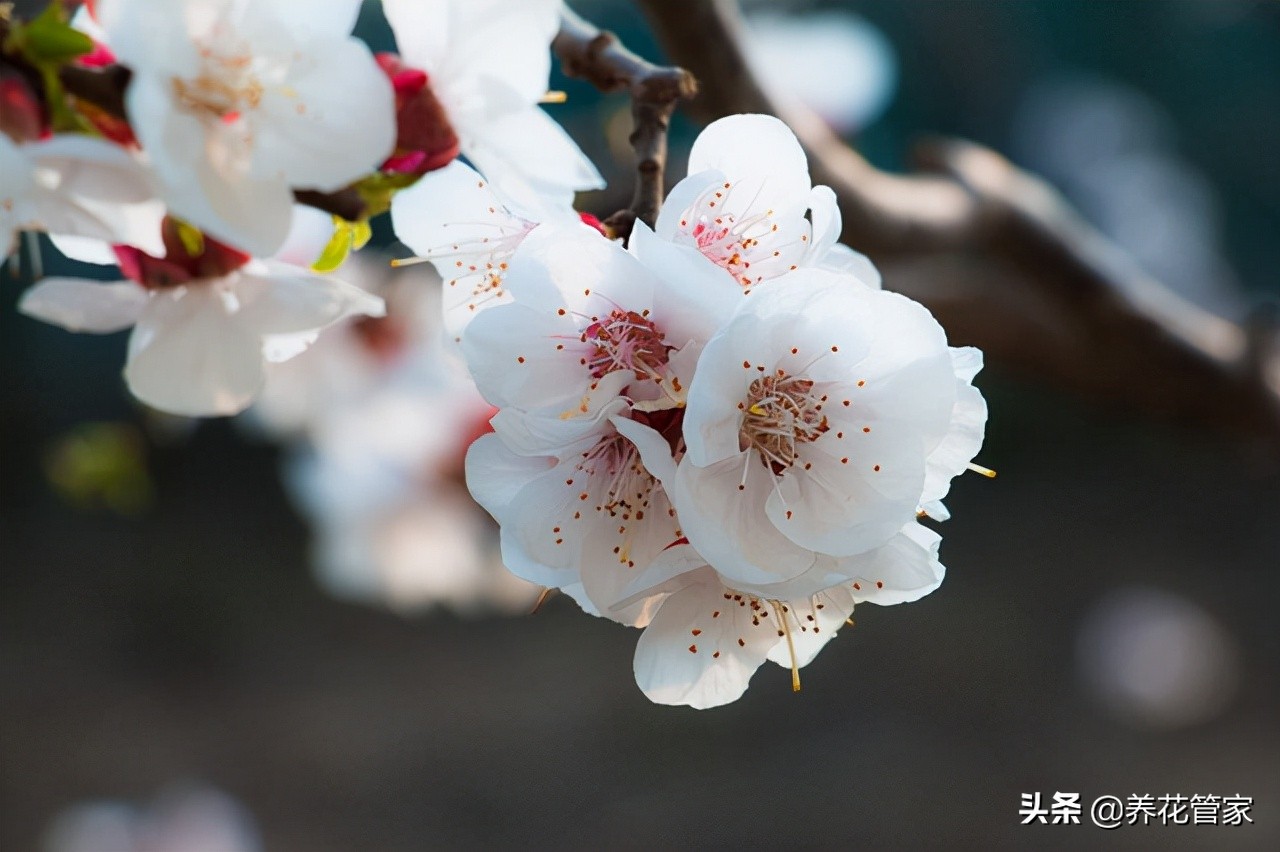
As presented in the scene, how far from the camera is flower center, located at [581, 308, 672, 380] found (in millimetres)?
402

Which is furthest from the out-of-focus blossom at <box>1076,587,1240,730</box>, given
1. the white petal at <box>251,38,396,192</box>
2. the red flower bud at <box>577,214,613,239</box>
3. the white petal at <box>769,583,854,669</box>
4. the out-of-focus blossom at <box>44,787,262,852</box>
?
the white petal at <box>251,38,396,192</box>

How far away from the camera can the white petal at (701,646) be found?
436 mm

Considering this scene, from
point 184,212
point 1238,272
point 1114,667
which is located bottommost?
point 1114,667

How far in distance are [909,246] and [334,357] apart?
2.12ft

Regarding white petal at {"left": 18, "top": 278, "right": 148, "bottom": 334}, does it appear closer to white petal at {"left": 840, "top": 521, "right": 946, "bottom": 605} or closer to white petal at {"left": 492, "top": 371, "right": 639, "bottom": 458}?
white petal at {"left": 492, "top": 371, "right": 639, "bottom": 458}

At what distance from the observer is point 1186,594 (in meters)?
2.81

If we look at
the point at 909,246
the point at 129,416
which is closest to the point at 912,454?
the point at 909,246

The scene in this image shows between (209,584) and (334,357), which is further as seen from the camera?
(209,584)

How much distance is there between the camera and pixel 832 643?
8.27 feet

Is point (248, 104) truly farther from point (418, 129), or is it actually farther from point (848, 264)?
point (848, 264)

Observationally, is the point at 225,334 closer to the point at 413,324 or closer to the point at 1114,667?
the point at 413,324

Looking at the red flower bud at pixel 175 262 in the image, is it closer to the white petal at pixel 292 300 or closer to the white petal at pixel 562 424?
the white petal at pixel 292 300

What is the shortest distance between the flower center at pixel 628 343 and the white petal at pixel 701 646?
88 millimetres

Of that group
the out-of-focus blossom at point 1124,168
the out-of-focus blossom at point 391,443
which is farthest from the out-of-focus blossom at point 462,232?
the out-of-focus blossom at point 1124,168
